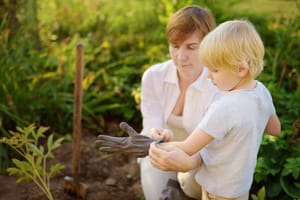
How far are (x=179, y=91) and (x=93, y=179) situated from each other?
0.89 metres

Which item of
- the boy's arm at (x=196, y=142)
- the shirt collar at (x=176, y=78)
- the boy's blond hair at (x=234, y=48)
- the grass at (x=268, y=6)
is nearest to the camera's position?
the boy's blond hair at (x=234, y=48)

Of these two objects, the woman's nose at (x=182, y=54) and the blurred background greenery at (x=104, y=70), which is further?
the blurred background greenery at (x=104, y=70)

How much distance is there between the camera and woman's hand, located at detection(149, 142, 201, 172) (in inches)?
72.8

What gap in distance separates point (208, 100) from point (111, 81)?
57.3 inches

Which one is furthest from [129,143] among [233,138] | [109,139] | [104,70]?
[104,70]

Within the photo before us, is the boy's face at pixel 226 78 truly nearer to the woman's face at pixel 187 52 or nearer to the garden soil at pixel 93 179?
the woman's face at pixel 187 52

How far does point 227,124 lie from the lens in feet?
5.74

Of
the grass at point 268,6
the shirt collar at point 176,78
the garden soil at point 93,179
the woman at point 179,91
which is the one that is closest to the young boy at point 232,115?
the woman at point 179,91

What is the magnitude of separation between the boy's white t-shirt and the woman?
337mm

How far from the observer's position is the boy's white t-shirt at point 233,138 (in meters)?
1.75

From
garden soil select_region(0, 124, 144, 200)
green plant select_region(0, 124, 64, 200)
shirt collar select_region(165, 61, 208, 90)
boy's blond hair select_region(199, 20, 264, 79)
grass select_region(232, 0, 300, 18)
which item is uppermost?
boy's blond hair select_region(199, 20, 264, 79)

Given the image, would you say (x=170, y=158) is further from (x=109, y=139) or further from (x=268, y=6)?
(x=268, y=6)

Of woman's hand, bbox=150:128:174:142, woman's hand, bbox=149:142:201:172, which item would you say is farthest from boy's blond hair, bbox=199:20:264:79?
woman's hand, bbox=150:128:174:142

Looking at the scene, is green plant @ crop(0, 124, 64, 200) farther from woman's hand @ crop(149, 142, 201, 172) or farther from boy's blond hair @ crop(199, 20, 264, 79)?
boy's blond hair @ crop(199, 20, 264, 79)
